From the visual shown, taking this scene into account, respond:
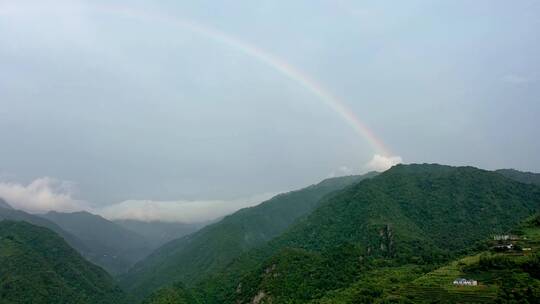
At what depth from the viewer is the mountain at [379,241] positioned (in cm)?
12050

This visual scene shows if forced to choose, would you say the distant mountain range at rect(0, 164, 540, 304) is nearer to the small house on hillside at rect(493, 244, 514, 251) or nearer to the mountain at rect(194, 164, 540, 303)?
the mountain at rect(194, 164, 540, 303)

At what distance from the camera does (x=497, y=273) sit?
8256cm

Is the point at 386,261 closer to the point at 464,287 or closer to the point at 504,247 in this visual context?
the point at 504,247

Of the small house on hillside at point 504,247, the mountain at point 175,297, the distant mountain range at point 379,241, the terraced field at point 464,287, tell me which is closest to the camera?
the terraced field at point 464,287

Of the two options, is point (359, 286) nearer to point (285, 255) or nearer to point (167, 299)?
point (285, 255)

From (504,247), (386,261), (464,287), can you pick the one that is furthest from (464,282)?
(386,261)

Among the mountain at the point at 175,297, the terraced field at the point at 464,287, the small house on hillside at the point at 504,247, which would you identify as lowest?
the mountain at the point at 175,297

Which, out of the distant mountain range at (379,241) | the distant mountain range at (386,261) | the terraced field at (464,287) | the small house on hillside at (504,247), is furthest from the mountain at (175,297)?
the small house on hillside at (504,247)

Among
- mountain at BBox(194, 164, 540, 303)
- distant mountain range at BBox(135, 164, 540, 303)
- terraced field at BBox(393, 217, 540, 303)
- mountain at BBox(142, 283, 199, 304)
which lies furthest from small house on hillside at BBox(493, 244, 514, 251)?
mountain at BBox(142, 283, 199, 304)

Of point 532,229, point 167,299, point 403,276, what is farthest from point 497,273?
point 167,299

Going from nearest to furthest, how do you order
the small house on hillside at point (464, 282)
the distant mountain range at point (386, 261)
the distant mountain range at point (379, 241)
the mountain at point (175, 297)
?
1. the small house on hillside at point (464, 282)
2. the distant mountain range at point (386, 261)
3. the distant mountain range at point (379, 241)
4. the mountain at point (175, 297)

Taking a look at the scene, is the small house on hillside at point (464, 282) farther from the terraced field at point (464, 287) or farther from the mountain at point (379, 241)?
the mountain at point (379, 241)

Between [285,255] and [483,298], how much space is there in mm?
70983

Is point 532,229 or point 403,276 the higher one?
point 532,229
